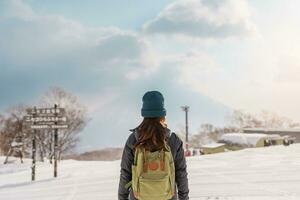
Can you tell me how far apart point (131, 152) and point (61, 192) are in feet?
40.2

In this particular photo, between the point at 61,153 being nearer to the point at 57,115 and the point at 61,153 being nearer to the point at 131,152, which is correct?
the point at 57,115

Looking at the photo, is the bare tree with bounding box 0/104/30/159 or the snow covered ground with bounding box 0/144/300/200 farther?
the bare tree with bounding box 0/104/30/159

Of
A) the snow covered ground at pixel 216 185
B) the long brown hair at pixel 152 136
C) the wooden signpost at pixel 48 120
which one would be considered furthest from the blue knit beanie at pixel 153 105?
the wooden signpost at pixel 48 120

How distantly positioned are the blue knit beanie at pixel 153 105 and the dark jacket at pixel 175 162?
20 cm

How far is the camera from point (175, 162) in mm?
4320

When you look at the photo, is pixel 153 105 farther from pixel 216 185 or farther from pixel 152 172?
pixel 216 185

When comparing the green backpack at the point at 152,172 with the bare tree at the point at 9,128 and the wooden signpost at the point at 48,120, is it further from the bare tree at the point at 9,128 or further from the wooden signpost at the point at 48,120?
the bare tree at the point at 9,128

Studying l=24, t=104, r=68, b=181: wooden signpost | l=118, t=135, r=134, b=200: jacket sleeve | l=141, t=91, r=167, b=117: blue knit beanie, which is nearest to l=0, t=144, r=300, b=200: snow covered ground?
l=24, t=104, r=68, b=181: wooden signpost

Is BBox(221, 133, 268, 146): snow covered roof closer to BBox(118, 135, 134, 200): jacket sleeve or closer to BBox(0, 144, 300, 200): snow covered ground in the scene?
BBox(0, 144, 300, 200): snow covered ground

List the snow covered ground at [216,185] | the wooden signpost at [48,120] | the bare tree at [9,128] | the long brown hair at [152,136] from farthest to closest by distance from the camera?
the bare tree at [9,128] → the wooden signpost at [48,120] → the snow covered ground at [216,185] → the long brown hair at [152,136]

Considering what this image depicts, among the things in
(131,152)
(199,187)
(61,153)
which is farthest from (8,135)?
(131,152)

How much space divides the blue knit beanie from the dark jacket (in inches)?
8.0

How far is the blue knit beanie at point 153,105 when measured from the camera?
429 cm

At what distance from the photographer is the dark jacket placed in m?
4.29
